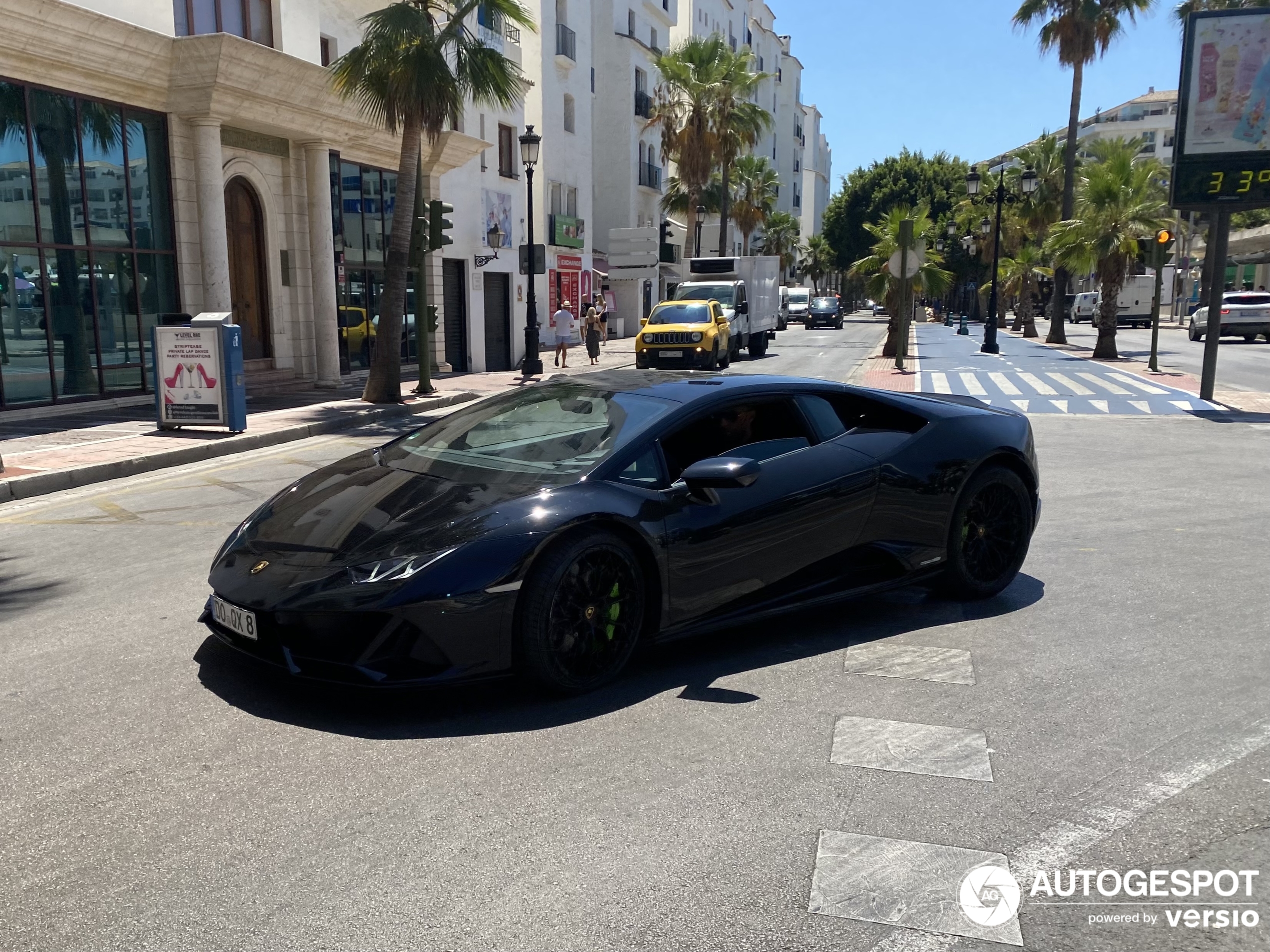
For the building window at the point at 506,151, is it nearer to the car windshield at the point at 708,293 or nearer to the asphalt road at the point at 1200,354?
the car windshield at the point at 708,293

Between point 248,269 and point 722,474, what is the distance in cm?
1773

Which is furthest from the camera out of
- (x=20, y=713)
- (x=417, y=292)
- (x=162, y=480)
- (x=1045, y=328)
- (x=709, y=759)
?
(x=1045, y=328)

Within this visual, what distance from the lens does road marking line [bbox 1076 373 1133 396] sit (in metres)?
19.4

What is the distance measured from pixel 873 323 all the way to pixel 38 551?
6520 centimetres

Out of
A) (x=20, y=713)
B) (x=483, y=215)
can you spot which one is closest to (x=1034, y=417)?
(x=20, y=713)

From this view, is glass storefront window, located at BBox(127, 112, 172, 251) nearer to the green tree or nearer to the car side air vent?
the car side air vent

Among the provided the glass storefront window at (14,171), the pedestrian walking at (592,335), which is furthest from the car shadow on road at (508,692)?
Result: the pedestrian walking at (592,335)

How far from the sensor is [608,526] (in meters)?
4.26

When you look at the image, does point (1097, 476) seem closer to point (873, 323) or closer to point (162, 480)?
point (162, 480)

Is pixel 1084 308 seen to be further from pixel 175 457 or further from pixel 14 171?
pixel 175 457

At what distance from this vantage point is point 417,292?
64.3 ft

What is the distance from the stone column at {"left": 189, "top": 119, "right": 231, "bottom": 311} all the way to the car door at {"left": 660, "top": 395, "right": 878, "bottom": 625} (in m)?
14.4

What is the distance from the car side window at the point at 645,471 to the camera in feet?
14.7

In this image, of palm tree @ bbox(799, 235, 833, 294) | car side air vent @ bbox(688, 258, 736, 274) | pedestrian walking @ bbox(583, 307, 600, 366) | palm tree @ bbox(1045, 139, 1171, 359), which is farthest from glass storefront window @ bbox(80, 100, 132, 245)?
palm tree @ bbox(799, 235, 833, 294)
